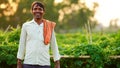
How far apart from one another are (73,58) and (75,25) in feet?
146

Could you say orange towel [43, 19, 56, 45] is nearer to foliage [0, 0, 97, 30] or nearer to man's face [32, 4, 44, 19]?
man's face [32, 4, 44, 19]

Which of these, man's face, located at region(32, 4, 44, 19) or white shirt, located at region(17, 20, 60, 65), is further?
man's face, located at region(32, 4, 44, 19)

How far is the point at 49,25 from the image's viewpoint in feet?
22.6

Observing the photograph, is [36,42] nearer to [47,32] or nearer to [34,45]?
[34,45]

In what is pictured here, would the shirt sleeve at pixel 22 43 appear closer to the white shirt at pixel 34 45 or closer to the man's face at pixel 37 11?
the white shirt at pixel 34 45

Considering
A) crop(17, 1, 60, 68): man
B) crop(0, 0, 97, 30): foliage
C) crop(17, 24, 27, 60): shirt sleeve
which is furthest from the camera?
crop(0, 0, 97, 30): foliage

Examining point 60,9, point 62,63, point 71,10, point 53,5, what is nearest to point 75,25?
point 71,10

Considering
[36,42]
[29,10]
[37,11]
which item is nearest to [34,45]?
[36,42]

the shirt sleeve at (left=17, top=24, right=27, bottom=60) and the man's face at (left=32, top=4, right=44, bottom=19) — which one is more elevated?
the man's face at (left=32, top=4, right=44, bottom=19)


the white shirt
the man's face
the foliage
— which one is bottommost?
the white shirt

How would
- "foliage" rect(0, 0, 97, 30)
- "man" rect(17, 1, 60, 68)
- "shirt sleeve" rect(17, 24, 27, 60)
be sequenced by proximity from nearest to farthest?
"man" rect(17, 1, 60, 68), "shirt sleeve" rect(17, 24, 27, 60), "foliage" rect(0, 0, 97, 30)

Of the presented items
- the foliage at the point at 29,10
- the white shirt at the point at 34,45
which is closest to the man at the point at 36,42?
the white shirt at the point at 34,45

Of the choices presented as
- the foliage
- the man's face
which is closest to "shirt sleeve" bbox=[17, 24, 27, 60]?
the man's face

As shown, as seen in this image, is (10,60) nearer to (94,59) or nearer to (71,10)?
(94,59)
